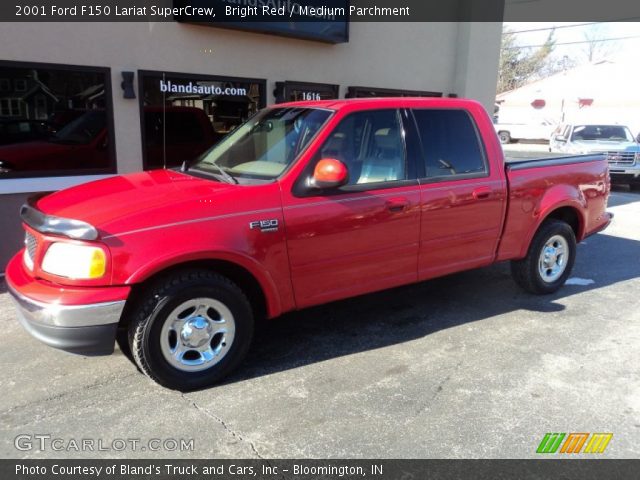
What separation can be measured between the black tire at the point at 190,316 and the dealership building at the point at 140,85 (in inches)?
147

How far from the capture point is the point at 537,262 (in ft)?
17.1

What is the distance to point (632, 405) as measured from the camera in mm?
3375

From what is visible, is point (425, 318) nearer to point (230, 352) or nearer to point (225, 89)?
point (230, 352)

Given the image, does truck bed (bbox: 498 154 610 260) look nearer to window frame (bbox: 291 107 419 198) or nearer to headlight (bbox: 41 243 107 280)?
window frame (bbox: 291 107 419 198)

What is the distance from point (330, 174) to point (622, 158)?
44.3 ft

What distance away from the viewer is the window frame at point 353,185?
11.9 ft

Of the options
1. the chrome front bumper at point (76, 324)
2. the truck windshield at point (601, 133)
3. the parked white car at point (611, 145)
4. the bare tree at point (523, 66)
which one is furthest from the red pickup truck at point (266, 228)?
the bare tree at point (523, 66)

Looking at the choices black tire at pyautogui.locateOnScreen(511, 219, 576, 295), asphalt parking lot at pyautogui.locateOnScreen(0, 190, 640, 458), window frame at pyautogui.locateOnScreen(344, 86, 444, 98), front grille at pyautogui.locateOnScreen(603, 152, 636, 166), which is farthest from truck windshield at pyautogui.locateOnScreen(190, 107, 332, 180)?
front grille at pyautogui.locateOnScreen(603, 152, 636, 166)

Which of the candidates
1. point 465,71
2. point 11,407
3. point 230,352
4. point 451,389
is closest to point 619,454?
point 451,389

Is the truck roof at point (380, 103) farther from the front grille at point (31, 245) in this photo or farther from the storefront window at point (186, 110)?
the storefront window at point (186, 110)

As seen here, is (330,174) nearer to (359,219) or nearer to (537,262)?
(359,219)

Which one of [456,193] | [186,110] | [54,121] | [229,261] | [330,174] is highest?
[186,110]

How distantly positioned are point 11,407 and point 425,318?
3.31 meters

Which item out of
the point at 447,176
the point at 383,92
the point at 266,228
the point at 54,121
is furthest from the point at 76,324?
the point at 383,92
